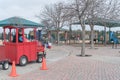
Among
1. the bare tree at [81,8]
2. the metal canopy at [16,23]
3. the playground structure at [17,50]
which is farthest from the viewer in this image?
the bare tree at [81,8]

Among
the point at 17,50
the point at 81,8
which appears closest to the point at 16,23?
the point at 17,50

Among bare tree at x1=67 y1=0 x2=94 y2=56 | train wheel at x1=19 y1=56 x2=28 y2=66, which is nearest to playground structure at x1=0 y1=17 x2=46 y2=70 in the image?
train wheel at x1=19 y1=56 x2=28 y2=66

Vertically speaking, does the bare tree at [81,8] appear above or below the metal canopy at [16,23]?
above

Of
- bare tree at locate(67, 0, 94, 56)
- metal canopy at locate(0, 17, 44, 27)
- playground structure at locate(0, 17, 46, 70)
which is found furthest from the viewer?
bare tree at locate(67, 0, 94, 56)

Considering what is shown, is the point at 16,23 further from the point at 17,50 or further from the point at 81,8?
the point at 81,8

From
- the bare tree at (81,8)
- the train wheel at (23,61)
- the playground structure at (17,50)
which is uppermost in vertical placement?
the bare tree at (81,8)

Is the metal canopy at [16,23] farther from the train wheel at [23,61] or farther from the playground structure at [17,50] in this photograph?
the train wheel at [23,61]

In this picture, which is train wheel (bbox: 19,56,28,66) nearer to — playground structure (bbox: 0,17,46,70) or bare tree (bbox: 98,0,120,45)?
playground structure (bbox: 0,17,46,70)

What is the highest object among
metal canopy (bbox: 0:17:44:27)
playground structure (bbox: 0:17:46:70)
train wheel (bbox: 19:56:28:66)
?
metal canopy (bbox: 0:17:44:27)

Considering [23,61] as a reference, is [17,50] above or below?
above

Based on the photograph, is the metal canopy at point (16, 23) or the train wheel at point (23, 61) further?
the metal canopy at point (16, 23)

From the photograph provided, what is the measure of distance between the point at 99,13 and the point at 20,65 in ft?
36.1

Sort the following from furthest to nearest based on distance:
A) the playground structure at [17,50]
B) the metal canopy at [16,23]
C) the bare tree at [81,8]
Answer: the bare tree at [81,8] → the metal canopy at [16,23] → the playground structure at [17,50]

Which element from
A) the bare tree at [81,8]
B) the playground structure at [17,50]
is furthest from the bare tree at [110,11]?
the playground structure at [17,50]
